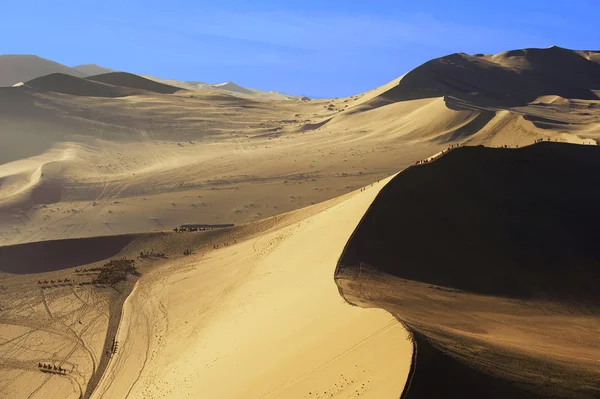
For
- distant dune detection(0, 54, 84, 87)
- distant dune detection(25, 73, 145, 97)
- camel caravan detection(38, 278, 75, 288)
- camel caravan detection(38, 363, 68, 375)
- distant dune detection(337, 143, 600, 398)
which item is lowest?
camel caravan detection(38, 363, 68, 375)

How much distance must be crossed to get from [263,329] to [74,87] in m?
47.2

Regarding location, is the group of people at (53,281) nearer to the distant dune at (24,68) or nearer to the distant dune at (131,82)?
the distant dune at (131,82)

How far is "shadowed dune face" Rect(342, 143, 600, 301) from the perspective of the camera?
1572 centimetres

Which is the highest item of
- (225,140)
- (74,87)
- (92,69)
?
(92,69)

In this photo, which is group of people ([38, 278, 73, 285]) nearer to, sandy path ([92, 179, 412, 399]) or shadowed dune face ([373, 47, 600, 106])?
sandy path ([92, 179, 412, 399])

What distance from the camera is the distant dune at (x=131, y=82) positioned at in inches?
2505

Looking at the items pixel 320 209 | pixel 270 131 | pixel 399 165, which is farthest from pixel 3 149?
pixel 320 209

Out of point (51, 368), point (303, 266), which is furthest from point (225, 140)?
point (51, 368)

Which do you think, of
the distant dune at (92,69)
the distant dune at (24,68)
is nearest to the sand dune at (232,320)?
the distant dune at (24,68)

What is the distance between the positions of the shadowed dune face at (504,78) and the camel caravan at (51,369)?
38.7m

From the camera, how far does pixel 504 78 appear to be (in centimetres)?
6506

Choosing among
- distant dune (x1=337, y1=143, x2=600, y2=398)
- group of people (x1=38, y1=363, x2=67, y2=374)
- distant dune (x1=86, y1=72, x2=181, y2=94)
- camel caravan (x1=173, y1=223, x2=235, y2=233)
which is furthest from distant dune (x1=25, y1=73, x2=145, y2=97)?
distant dune (x1=337, y1=143, x2=600, y2=398)

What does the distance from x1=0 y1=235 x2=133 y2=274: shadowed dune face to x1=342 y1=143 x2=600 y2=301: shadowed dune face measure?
10317 millimetres

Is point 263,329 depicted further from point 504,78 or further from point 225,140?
point 504,78
